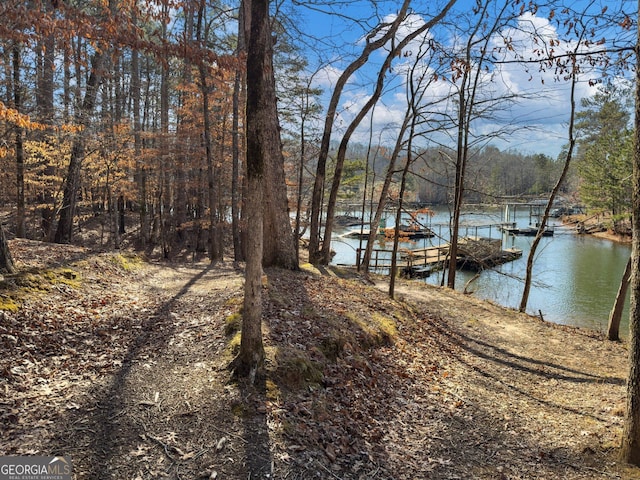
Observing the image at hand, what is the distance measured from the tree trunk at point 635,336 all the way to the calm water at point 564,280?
7.89 meters

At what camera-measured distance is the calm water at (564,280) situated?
15.1 meters

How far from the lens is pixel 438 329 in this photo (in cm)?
874

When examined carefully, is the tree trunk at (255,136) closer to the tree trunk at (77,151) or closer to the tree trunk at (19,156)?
the tree trunk at (77,151)

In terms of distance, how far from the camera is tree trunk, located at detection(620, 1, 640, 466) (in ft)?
11.6

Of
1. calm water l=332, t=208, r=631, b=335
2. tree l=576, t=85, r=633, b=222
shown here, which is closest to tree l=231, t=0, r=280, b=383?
calm water l=332, t=208, r=631, b=335

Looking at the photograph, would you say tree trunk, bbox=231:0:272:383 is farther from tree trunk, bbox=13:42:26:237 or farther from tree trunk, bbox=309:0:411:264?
tree trunk, bbox=13:42:26:237

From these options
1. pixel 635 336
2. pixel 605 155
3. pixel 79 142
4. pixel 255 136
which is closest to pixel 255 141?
pixel 255 136

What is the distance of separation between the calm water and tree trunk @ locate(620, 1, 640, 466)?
7.89 m

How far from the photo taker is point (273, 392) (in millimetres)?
3814

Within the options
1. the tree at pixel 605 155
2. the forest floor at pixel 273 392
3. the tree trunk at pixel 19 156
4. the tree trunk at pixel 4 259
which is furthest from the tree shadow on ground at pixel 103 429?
the tree at pixel 605 155

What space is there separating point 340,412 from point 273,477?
1.29m

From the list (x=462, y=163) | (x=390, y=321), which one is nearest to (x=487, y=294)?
(x=462, y=163)

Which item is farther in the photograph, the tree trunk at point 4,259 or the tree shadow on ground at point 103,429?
the tree trunk at point 4,259

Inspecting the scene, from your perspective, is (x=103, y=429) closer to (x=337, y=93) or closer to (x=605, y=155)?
(x=337, y=93)
